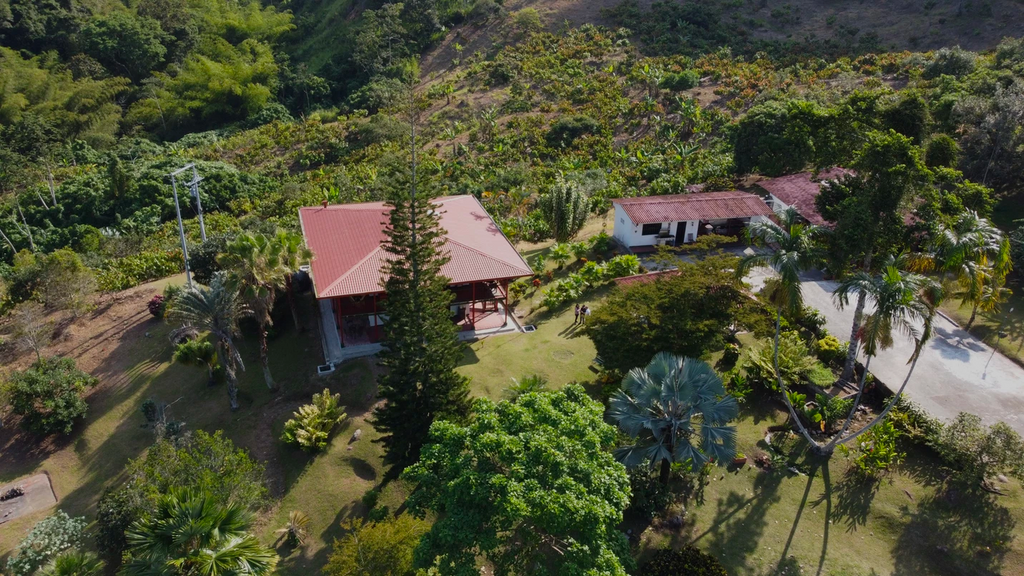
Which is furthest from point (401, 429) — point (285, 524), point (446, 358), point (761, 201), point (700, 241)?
point (761, 201)

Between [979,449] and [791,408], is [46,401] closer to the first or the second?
[791,408]

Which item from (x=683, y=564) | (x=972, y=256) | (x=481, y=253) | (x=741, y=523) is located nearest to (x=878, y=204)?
(x=972, y=256)

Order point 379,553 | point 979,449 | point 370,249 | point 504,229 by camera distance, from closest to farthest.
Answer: point 379,553, point 979,449, point 370,249, point 504,229

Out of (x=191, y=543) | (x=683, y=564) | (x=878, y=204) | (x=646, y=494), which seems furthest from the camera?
(x=878, y=204)

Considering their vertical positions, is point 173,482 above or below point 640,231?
below

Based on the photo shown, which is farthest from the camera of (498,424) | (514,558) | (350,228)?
(350,228)

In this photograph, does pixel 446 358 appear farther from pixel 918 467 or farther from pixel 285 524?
pixel 918 467

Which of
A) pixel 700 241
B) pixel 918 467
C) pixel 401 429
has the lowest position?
pixel 918 467
